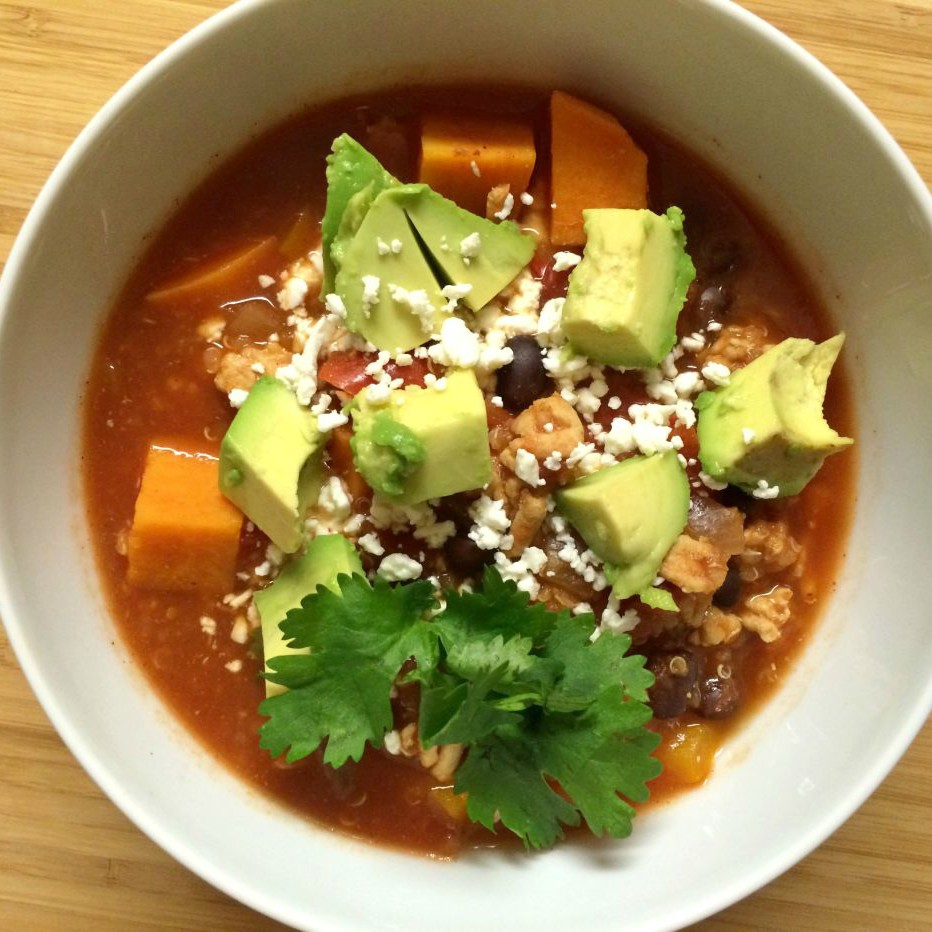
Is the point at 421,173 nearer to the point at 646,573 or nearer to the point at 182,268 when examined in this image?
the point at 182,268

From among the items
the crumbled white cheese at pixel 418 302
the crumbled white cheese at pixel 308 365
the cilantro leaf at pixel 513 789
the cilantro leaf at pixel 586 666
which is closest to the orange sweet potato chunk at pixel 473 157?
the crumbled white cheese at pixel 418 302

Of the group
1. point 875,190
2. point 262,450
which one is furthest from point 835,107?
point 262,450

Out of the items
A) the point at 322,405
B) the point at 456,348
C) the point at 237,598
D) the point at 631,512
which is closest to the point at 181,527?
the point at 237,598

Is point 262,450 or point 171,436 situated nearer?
point 262,450

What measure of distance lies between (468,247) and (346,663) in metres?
0.94

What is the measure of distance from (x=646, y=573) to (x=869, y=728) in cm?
62

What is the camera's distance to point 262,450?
7.20ft

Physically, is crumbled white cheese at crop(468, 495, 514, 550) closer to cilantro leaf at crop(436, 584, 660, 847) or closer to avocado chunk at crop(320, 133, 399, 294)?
cilantro leaf at crop(436, 584, 660, 847)

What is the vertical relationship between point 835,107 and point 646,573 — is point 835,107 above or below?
above

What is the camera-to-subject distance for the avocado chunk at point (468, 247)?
2221 millimetres

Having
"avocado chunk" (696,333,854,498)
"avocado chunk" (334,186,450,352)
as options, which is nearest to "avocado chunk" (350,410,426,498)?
"avocado chunk" (334,186,450,352)

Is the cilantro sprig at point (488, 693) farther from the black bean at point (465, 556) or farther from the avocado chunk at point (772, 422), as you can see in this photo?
the avocado chunk at point (772, 422)

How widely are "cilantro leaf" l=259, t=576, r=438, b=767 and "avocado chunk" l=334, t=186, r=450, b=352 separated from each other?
0.55 metres

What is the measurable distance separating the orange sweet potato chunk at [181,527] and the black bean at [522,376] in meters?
0.68
